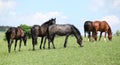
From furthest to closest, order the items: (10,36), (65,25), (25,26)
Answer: (25,26) → (65,25) → (10,36)

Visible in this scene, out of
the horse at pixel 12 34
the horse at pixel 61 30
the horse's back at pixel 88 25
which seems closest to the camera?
the horse at pixel 12 34

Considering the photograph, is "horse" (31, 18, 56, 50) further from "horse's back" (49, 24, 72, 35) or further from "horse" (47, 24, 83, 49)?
"horse's back" (49, 24, 72, 35)

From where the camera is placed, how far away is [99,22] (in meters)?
32.5

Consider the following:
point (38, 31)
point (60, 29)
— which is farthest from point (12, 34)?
point (60, 29)

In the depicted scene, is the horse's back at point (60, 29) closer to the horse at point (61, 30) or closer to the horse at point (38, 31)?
the horse at point (61, 30)

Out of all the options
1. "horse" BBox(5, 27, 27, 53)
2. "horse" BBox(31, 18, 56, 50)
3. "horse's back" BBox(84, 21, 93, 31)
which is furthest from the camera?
"horse's back" BBox(84, 21, 93, 31)

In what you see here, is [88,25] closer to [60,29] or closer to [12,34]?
[60,29]

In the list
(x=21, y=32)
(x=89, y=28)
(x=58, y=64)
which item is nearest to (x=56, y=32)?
(x=21, y=32)

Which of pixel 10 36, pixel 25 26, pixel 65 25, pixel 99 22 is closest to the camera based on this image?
pixel 10 36

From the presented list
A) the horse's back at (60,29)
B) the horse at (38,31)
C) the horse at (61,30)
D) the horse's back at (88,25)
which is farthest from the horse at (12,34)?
the horse's back at (88,25)

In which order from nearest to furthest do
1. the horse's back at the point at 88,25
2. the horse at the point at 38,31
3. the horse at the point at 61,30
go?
the horse at the point at 38,31, the horse at the point at 61,30, the horse's back at the point at 88,25

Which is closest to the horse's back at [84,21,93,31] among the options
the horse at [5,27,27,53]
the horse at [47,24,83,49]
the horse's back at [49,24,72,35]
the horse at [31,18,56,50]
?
the horse at [47,24,83,49]

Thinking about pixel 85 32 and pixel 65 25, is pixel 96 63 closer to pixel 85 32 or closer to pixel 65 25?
pixel 65 25

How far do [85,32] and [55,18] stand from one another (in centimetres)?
781
